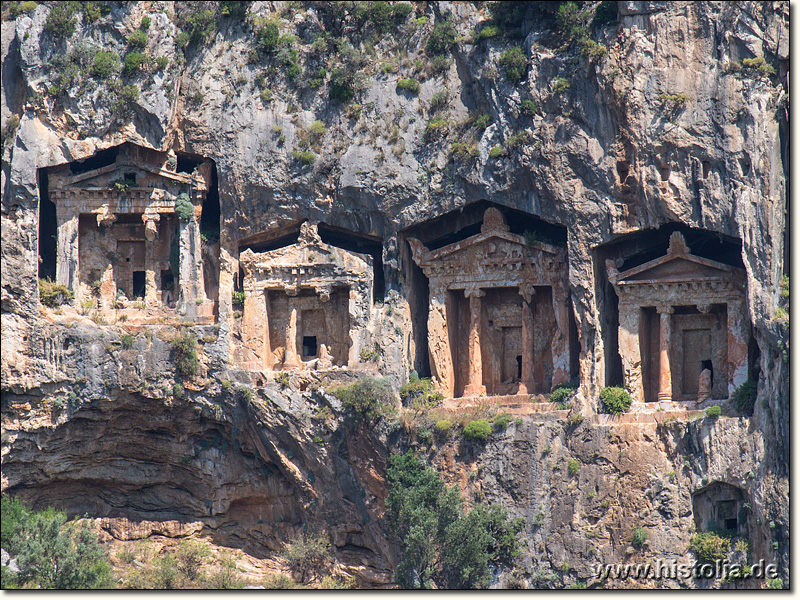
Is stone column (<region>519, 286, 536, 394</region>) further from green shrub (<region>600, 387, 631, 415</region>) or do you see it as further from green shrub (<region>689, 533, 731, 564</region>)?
green shrub (<region>689, 533, 731, 564</region>)

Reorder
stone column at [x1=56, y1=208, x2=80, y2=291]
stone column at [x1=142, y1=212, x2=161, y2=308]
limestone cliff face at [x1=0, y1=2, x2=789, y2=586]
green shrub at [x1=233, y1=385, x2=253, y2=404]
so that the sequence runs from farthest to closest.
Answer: stone column at [x1=142, y1=212, x2=161, y2=308], stone column at [x1=56, y1=208, x2=80, y2=291], green shrub at [x1=233, y1=385, x2=253, y2=404], limestone cliff face at [x1=0, y1=2, x2=789, y2=586]

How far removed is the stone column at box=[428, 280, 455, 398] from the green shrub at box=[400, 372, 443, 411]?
0.80m

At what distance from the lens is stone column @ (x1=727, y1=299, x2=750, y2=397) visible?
51344 mm

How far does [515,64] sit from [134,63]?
13.5 meters

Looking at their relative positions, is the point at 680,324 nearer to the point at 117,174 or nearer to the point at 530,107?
the point at 530,107

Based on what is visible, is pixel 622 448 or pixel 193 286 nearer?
pixel 622 448

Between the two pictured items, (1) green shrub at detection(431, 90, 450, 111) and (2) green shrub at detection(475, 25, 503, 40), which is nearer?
(2) green shrub at detection(475, 25, 503, 40)

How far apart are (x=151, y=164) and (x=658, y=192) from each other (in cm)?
1828

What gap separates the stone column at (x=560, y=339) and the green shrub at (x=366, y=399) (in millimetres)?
5835

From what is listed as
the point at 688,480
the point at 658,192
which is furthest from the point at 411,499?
the point at 658,192

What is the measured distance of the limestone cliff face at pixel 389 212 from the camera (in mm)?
50375

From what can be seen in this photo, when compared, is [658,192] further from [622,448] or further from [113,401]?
[113,401]

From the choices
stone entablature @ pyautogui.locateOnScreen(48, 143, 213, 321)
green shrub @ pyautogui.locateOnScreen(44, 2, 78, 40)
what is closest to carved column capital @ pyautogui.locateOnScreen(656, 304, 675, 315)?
stone entablature @ pyautogui.locateOnScreen(48, 143, 213, 321)

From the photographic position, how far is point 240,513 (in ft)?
185
